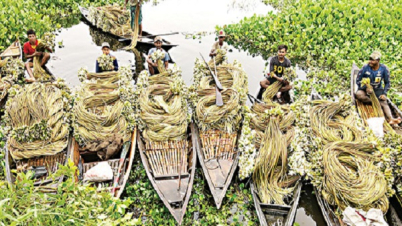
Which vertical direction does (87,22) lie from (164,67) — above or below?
above

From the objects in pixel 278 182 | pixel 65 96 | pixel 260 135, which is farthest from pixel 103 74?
pixel 278 182

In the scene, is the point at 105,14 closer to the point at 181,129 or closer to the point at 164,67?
the point at 164,67

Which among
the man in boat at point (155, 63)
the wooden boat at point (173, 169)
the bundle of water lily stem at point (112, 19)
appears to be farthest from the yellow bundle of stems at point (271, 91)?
the bundle of water lily stem at point (112, 19)

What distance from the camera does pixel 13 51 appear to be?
29.3 feet

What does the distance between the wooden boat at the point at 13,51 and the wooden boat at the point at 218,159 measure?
5.69m

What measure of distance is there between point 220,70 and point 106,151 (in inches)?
132

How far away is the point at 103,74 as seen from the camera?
289 inches

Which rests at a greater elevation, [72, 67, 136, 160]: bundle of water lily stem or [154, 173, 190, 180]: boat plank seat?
[72, 67, 136, 160]: bundle of water lily stem

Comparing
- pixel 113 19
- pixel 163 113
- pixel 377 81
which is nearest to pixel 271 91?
pixel 377 81

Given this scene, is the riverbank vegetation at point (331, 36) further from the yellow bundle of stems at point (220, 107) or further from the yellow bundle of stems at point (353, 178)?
the yellow bundle of stems at point (353, 178)

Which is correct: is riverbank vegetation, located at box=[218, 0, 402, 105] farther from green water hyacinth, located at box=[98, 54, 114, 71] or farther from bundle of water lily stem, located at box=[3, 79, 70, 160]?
bundle of water lily stem, located at box=[3, 79, 70, 160]

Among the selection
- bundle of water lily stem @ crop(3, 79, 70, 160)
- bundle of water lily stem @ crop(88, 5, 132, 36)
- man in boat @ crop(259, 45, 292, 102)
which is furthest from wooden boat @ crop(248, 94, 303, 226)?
bundle of water lily stem @ crop(88, 5, 132, 36)

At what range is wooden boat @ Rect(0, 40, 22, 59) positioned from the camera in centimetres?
874

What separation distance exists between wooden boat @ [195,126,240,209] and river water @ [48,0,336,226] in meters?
3.29
